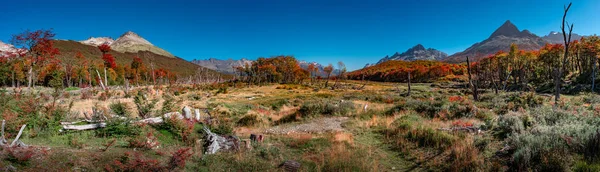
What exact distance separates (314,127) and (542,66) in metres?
74.5

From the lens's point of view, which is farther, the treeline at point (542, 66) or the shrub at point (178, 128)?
the treeline at point (542, 66)

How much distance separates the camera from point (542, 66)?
6194 cm

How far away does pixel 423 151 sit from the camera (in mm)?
9031

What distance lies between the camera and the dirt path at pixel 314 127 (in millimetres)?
13688

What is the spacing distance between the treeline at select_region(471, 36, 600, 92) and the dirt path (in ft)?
132

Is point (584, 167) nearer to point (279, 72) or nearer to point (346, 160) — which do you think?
point (346, 160)

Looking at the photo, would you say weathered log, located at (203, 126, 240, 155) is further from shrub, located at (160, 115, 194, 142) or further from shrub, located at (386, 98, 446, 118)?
shrub, located at (386, 98, 446, 118)

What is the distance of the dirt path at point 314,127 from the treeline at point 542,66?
40.2 metres

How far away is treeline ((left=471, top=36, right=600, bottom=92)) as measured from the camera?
4556cm

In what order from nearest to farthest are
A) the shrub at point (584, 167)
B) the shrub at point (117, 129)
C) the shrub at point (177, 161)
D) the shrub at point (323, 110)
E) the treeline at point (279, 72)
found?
the shrub at point (584, 167), the shrub at point (177, 161), the shrub at point (117, 129), the shrub at point (323, 110), the treeline at point (279, 72)

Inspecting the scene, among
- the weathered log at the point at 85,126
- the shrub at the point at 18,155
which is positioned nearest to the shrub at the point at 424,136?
the shrub at the point at 18,155

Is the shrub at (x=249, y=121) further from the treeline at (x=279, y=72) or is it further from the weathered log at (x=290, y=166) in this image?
the treeline at (x=279, y=72)

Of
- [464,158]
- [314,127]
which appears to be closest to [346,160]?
[464,158]

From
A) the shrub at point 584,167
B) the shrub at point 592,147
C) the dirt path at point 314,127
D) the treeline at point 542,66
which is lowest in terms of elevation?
the dirt path at point 314,127
